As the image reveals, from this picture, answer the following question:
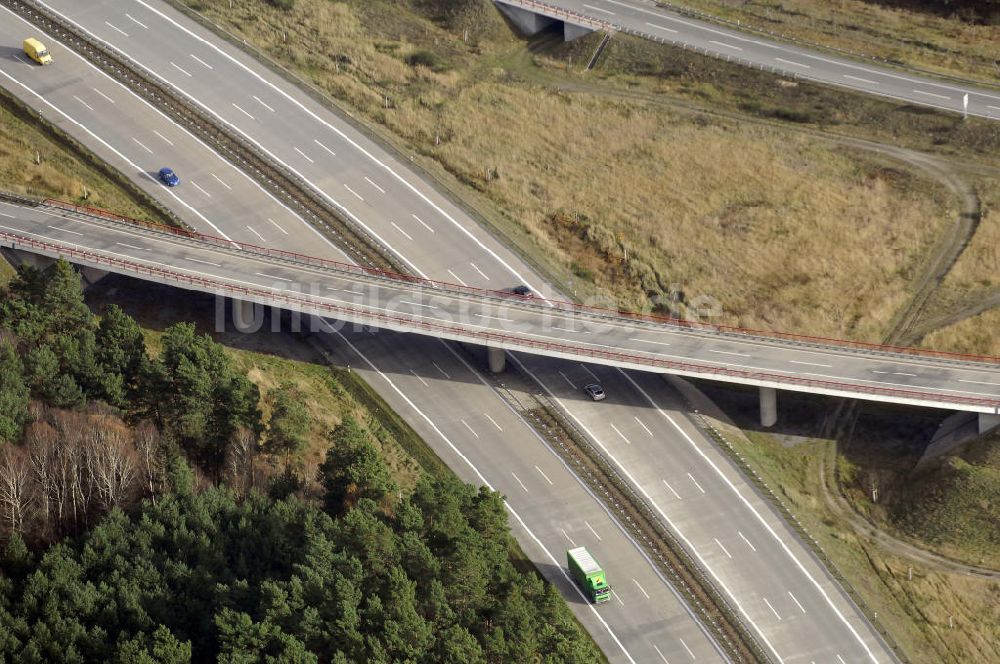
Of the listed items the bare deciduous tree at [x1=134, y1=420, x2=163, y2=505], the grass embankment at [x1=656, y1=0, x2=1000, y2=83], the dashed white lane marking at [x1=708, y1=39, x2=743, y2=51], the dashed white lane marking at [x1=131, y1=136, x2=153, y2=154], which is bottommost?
the bare deciduous tree at [x1=134, y1=420, x2=163, y2=505]

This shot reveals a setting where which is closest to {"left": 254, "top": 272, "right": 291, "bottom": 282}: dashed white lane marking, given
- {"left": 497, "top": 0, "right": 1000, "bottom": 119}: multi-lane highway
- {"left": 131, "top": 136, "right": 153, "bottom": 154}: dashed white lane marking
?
{"left": 131, "top": 136, "right": 153, "bottom": 154}: dashed white lane marking

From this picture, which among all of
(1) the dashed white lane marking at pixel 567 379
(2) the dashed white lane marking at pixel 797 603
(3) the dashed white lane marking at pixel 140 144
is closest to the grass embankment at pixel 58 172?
(3) the dashed white lane marking at pixel 140 144

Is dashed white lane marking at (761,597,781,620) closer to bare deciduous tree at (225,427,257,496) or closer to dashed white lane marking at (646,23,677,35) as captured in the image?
bare deciduous tree at (225,427,257,496)

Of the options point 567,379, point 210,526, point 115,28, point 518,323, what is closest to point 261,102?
point 115,28

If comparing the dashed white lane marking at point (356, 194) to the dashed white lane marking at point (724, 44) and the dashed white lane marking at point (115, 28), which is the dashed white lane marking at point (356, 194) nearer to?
the dashed white lane marking at point (115, 28)

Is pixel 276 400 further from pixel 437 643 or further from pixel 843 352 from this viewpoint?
pixel 843 352

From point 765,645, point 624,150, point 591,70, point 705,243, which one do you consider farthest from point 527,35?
point 765,645
